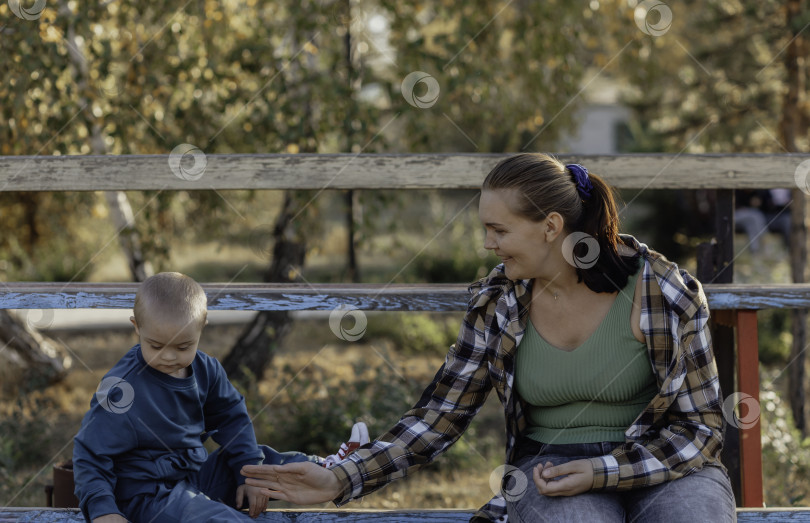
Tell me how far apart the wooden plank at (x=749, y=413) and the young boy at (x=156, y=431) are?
135cm

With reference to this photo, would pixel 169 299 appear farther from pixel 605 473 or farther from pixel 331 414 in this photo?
pixel 331 414

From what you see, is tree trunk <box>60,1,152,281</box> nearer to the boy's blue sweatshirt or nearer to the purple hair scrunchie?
the boy's blue sweatshirt

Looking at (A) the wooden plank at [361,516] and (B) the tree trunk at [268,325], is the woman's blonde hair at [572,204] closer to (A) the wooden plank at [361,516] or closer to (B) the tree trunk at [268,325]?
(A) the wooden plank at [361,516]

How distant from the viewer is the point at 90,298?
2602mm

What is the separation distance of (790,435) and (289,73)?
3245mm

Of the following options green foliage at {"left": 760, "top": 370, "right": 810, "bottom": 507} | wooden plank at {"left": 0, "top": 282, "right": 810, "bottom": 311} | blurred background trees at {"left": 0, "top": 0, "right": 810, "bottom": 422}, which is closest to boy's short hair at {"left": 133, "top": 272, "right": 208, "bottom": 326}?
wooden plank at {"left": 0, "top": 282, "right": 810, "bottom": 311}

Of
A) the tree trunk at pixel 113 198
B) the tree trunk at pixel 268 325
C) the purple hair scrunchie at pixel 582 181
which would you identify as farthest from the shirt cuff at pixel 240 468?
the tree trunk at pixel 268 325

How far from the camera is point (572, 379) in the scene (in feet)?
7.19

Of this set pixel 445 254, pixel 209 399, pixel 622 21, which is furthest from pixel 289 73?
pixel 445 254

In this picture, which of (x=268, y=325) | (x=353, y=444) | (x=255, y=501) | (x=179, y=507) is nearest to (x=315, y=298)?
(x=353, y=444)

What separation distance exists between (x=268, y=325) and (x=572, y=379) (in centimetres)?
365

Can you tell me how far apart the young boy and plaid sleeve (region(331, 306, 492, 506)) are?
243mm

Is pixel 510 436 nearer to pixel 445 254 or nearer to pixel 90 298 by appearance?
pixel 90 298

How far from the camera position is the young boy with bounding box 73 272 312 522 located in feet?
7.03
